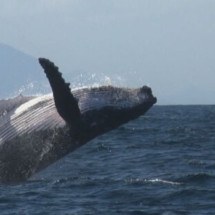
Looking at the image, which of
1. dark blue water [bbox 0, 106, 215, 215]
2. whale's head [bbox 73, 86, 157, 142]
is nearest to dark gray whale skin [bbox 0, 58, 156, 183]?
whale's head [bbox 73, 86, 157, 142]

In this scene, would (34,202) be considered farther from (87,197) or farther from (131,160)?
(131,160)

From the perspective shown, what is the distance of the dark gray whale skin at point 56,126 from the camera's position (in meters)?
8.53

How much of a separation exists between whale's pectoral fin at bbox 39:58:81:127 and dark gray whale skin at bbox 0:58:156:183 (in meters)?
0.02

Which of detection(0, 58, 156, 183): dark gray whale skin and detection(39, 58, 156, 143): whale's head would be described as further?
detection(0, 58, 156, 183): dark gray whale skin

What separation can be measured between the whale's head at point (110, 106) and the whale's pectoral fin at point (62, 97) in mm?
200

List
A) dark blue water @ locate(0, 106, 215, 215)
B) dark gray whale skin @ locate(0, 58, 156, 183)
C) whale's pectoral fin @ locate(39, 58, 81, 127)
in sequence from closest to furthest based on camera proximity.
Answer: whale's pectoral fin @ locate(39, 58, 81, 127) → dark gray whale skin @ locate(0, 58, 156, 183) → dark blue water @ locate(0, 106, 215, 215)

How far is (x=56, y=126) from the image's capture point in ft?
28.3

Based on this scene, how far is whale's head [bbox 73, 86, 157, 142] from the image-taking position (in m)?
8.53

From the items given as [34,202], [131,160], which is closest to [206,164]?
[131,160]

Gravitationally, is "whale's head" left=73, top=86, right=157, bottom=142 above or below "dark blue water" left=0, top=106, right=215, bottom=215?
above

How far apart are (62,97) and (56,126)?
54cm

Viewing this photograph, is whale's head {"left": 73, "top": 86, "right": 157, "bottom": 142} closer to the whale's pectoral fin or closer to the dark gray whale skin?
the dark gray whale skin

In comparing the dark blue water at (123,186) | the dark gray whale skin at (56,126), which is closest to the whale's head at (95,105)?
the dark gray whale skin at (56,126)

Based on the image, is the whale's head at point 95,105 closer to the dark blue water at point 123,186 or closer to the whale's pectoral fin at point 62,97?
the whale's pectoral fin at point 62,97
